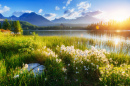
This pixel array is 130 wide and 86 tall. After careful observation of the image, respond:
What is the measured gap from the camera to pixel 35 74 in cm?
353

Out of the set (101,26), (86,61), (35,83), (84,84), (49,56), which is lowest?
(84,84)

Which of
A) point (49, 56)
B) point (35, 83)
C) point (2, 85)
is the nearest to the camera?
point (2, 85)

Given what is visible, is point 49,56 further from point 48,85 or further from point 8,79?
point 8,79

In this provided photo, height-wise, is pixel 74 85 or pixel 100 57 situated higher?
pixel 100 57

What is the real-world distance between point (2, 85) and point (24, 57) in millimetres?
2509

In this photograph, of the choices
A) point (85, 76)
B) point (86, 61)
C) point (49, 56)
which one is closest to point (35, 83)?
point (49, 56)

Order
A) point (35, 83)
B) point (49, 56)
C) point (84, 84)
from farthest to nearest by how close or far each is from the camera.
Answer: point (49, 56)
point (84, 84)
point (35, 83)

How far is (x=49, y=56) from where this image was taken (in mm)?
4855

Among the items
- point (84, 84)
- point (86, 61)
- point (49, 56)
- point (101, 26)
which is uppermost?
point (101, 26)

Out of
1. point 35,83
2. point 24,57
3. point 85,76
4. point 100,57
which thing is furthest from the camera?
point 24,57

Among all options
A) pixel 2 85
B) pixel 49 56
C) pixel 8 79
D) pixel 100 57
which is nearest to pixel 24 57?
pixel 49 56

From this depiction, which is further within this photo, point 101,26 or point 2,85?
point 101,26

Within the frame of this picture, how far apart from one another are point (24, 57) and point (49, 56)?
1816 mm

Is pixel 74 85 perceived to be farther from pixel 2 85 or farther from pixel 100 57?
pixel 2 85
